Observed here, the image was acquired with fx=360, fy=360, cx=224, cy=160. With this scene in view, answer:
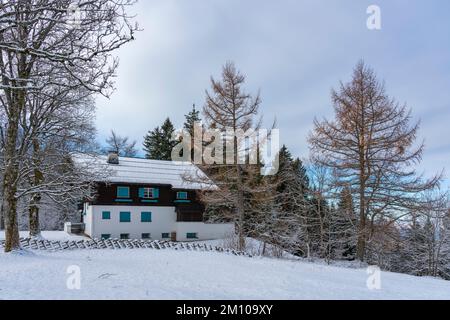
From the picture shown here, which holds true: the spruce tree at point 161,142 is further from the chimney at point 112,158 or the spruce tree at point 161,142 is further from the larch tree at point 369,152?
the larch tree at point 369,152

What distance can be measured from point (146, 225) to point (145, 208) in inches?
59.1

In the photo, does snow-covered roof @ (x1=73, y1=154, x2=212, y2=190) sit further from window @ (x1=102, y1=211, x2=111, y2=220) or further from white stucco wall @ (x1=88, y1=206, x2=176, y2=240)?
window @ (x1=102, y1=211, x2=111, y2=220)

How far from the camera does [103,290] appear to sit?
7.80 m

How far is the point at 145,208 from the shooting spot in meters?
32.1

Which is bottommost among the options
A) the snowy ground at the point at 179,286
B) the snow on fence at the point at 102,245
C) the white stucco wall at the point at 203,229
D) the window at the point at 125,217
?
the white stucco wall at the point at 203,229

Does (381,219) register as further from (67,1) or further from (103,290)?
(67,1)

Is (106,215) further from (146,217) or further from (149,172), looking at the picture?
(149,172)

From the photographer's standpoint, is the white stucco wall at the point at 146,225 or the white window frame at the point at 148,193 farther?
the white window frame at the point at 148,193

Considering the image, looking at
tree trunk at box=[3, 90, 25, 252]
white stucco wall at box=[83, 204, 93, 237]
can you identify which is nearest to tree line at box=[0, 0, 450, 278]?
tree trunk at box=[3, 90, 25, 252]

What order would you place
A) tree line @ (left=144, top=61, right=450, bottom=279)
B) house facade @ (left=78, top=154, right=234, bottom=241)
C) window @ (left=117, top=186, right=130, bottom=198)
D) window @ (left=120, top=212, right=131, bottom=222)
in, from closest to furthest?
1. tree line @ (left=144, top=61, right=450, bottom=279)
2. house facade @ (left=78, top=154, right=234, bottom=241)
3. window @ (left=120, top=212, right=131, bottom=222)
4. window @ (left=117, top=186, right=130, bottom=198)

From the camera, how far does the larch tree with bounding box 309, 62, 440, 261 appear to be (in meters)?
19.3

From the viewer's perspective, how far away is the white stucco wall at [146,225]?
30219 mm

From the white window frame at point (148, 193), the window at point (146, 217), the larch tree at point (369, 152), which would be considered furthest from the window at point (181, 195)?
the larch tree at point (369, 152)
